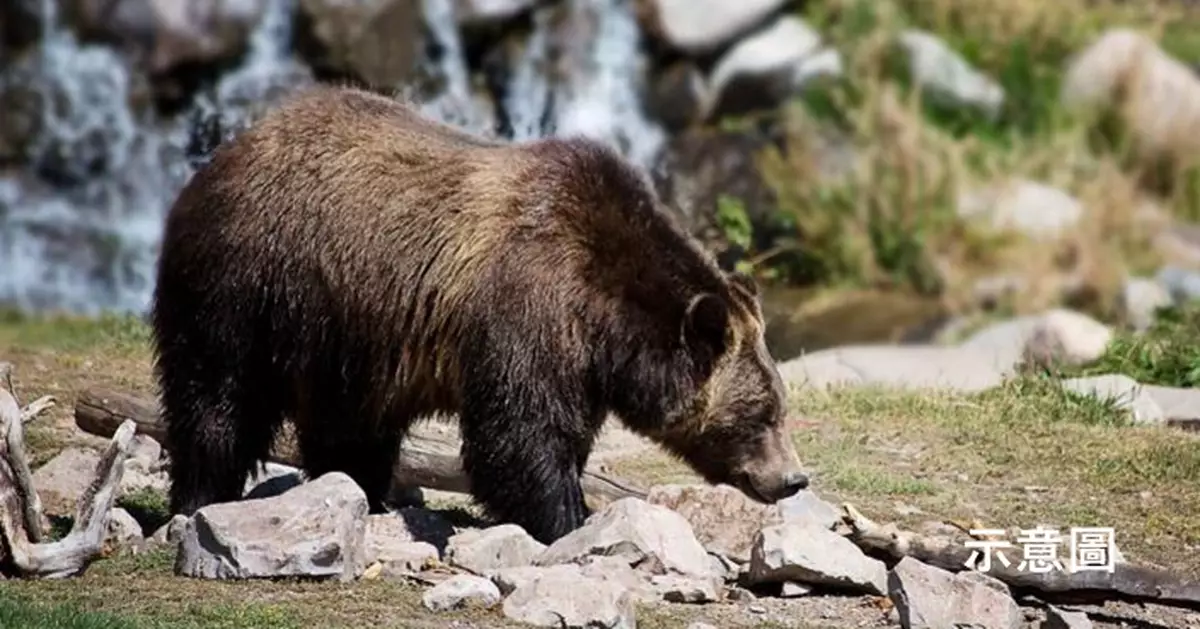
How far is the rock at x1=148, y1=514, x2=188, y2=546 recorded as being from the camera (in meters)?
8.58

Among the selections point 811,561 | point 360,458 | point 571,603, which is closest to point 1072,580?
point 811,561

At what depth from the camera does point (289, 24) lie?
72.8 ft

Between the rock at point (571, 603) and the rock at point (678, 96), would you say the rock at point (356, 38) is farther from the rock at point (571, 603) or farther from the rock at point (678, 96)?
the rock at point (571, 603)

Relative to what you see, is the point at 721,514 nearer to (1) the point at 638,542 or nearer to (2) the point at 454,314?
(1) the point at 638,542

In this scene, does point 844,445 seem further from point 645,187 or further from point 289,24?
point 289,24

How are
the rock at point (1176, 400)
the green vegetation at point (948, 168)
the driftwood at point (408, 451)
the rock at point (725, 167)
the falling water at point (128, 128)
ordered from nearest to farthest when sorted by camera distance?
1. the driftwood at point (408, 451)
2. the rock at point (1176, 400)
3. the rock at point (725, 167)
4. the falling water at point (128, 128)
5. the green vegetation at point (948, 168)

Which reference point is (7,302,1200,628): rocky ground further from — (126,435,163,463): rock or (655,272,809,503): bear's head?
(655,272,809,503): bear's head

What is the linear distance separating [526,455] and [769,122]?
1430 centimetres

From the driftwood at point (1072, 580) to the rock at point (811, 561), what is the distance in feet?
0.83

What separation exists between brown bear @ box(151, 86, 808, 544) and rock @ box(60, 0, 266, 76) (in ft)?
41.3

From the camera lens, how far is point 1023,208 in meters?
21.8

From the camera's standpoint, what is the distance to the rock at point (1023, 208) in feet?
70.5

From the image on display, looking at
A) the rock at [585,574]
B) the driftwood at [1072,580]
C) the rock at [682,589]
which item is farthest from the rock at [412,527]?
the driftwood at [1072,580]

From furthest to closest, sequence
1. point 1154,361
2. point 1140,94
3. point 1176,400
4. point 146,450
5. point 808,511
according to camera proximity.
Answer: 1. point 1140,94
2. point 1154,361
3. point 1176,400
4. point 146,450
5. point 808,511
